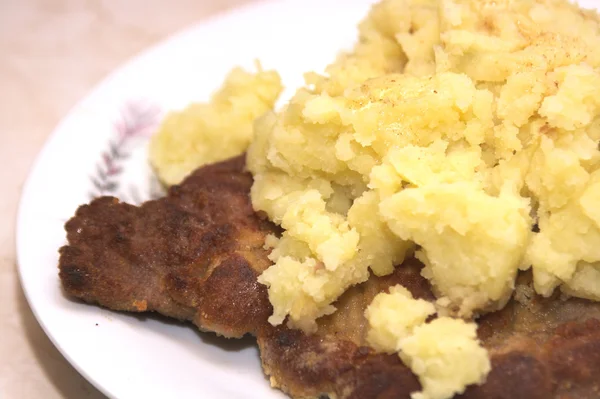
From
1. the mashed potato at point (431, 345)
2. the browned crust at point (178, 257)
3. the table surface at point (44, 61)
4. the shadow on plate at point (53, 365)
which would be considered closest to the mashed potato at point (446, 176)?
the mashed potato at point (431, 345)

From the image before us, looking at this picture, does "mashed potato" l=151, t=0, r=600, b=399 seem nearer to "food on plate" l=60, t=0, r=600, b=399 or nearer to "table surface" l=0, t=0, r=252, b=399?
"food on plate" l=60, t=0, r=600, b=399

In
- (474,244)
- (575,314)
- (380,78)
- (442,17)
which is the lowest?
(575,314)

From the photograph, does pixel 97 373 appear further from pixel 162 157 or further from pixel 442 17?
pixel 442 17

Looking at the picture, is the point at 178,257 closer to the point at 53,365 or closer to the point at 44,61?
the point at 53,365

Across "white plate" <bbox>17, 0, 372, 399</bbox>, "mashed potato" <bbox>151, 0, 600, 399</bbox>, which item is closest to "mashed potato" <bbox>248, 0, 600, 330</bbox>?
"mashed potato" <bbox>151, 0, 600, 399</bbox>

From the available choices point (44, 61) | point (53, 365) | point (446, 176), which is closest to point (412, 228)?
point (446, 176)

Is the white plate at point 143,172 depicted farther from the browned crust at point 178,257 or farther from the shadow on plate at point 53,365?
the shadow on plate at point 53,365

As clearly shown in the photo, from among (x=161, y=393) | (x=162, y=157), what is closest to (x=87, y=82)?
(x=162, y=157)
